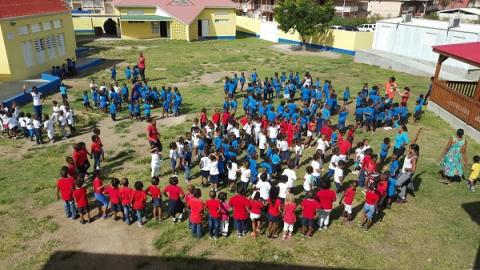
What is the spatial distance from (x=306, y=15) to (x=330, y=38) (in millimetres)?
3360

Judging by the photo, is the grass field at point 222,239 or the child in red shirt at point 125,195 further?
the child in red shirt at point 125,195

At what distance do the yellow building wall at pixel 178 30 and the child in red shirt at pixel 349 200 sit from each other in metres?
33.7

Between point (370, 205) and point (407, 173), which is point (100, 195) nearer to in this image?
point (370, 205)

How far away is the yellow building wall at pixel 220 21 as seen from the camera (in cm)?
4153

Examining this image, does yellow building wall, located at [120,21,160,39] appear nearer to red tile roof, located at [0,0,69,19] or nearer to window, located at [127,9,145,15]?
window, located at [127,9,145,15]

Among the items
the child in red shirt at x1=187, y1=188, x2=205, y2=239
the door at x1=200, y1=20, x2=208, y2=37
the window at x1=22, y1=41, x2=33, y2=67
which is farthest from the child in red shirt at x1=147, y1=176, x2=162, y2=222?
the door at x1=200, y1=20, x2=208, y2=37

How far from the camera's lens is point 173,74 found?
24922 millimetres

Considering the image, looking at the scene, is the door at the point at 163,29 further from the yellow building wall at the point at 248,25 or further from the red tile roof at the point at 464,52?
the red tile roof at the point at 464,52

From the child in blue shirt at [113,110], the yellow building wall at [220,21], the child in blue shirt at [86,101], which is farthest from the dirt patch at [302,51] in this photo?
the child in blue shirt at [113,110]

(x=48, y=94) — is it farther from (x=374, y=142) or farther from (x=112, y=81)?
(x=374, y=142)

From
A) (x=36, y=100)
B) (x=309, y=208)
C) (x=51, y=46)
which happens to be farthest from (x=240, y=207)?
(x=51, y=46)

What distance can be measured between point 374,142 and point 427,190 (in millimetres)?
3497

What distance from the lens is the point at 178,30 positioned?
40000 millimetres

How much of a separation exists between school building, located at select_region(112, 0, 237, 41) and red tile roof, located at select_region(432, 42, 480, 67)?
2838 centimetres
